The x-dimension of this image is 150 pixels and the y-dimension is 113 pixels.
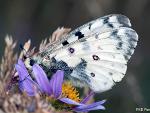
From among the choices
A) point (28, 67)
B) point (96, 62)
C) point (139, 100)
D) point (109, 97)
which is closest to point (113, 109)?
point (109, 97)

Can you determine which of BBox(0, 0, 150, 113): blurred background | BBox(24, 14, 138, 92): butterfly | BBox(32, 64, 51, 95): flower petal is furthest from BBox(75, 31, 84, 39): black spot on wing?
BBox(0, 0, 150, 113): blurred background

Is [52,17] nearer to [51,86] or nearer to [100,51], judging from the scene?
[100,51]

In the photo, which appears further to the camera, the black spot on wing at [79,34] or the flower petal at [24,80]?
the black spot on wing at [79,34]

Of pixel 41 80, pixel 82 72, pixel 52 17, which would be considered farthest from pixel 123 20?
pixel 52 17

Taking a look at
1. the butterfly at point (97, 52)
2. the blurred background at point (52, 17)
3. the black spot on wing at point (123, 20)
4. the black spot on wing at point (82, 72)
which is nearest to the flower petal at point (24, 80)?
the butterfly at point (97, 52)

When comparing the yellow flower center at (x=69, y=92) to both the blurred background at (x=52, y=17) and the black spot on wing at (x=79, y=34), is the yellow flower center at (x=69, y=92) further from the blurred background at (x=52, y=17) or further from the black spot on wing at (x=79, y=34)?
the blurred background at (x=52, y=17)

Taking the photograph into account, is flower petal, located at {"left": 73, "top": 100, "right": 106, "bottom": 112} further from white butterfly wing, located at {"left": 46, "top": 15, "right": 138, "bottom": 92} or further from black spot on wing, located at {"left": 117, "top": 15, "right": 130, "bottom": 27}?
black spot on wing, located at {"left": 117, "top": 15, "right": 130, "bottom": 27}

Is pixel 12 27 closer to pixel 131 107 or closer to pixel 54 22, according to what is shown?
pixel 54 22

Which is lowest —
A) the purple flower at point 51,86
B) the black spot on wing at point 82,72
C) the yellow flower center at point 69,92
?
the purple flower at point 51,86

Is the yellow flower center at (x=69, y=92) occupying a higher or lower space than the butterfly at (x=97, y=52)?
lower
